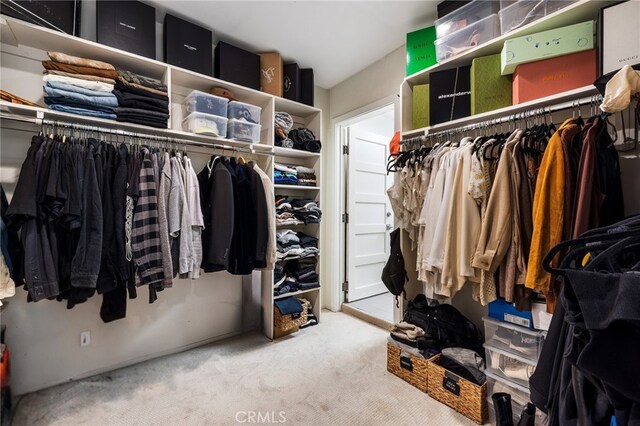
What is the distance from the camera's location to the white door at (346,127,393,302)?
11.3 ft

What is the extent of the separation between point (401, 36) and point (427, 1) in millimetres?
427

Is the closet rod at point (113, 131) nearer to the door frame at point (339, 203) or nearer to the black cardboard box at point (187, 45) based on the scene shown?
the black cardboard box at point (187, 45)

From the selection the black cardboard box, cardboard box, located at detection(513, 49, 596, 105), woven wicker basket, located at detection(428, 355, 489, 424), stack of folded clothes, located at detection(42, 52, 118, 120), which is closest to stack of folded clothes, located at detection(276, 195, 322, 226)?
the black cardboard box

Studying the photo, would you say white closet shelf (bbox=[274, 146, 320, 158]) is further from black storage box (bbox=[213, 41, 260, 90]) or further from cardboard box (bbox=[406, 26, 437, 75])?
cardboard box (bbox=[406, 26, 437, 75])

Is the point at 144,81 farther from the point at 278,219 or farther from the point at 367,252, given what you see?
the point at 367,252

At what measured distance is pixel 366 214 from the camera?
366cm

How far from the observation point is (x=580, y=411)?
74cm


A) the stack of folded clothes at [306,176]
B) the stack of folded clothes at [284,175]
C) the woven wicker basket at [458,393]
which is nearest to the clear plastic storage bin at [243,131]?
the stack of folded clothes at [284,175]

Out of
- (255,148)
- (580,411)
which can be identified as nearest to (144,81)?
(255,148)

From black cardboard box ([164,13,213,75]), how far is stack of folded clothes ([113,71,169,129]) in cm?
31

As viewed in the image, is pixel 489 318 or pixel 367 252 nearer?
pixel 489 318

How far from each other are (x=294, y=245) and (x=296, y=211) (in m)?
0.33

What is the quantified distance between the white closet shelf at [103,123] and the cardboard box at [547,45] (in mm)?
1841

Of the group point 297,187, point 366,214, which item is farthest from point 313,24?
point 366,214
